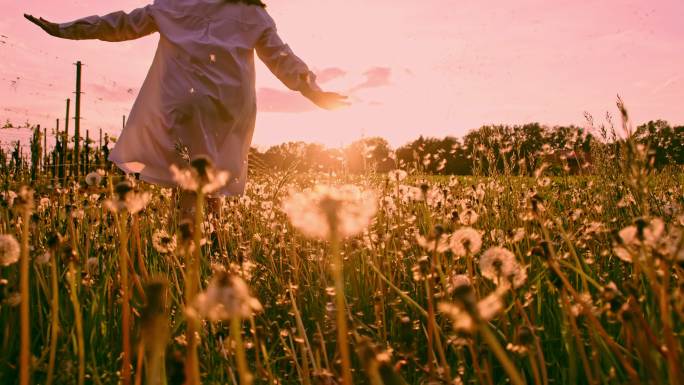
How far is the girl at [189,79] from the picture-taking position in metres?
4.78

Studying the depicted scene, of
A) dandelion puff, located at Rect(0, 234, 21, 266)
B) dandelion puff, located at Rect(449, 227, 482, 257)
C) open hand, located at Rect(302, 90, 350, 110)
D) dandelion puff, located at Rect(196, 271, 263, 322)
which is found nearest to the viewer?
dandelion puff, located at Rect(196, 271, 263, 322)

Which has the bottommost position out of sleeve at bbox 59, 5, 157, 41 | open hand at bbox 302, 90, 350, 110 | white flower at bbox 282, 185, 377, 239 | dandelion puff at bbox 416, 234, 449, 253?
dandelion puff at bbox 416, 234, 449, 253

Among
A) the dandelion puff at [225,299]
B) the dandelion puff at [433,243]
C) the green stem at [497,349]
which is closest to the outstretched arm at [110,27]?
the dandelion puff at [433,243]

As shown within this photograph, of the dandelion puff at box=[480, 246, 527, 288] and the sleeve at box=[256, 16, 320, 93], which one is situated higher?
the sleeve at box=[256, 16, 320, 93]

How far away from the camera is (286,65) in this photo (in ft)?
17.1

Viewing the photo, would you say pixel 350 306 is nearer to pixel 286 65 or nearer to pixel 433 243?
pixel 433 243

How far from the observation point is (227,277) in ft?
2.22

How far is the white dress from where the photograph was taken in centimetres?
→ 479

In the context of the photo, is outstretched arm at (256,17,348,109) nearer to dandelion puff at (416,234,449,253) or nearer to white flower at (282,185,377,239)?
dandelion puff at (416,234,449,253)

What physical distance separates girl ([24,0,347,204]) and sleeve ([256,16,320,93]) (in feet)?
0.04

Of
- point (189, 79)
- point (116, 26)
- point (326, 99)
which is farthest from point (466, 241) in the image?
point (116, 26)

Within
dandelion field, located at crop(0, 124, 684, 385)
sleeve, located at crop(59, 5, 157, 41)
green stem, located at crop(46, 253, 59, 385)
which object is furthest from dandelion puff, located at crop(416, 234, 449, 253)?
sleeve, located at crop(59, 5, 157, 41)

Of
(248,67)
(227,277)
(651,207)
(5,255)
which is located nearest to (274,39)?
(248,67)

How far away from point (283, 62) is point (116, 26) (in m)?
1.64
